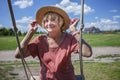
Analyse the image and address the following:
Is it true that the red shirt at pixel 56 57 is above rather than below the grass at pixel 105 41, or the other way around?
above

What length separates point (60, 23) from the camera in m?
3.06

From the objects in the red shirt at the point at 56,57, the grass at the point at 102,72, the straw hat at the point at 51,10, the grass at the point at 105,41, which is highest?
the straw hat at the point at 51,10

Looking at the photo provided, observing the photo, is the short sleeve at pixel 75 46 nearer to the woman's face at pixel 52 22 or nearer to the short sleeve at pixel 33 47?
the woman's face at pixel 52 22

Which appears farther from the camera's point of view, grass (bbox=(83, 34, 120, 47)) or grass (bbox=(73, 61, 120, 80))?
grass (bbox=(83, 34, 120, 47))

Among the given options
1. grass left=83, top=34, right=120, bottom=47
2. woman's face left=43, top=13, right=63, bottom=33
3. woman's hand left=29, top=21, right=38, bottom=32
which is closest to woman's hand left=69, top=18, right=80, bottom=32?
woman's face left=43, top=13, right=63, bottom=33

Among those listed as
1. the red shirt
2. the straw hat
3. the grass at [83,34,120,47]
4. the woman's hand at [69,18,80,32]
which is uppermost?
the straw hat

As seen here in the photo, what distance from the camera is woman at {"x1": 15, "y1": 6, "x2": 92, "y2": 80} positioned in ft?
9.78

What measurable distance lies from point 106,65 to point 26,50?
7.83 m

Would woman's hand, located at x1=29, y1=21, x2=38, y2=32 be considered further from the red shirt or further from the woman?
the red shirt

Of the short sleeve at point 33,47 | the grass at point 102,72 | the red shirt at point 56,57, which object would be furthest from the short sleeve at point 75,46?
the grass at point 102,72

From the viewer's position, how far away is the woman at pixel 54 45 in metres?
2.98

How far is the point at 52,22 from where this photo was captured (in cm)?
296

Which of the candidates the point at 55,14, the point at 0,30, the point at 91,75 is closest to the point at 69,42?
the point at 55,14

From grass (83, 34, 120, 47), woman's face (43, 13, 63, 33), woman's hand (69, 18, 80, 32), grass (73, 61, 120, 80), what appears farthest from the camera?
grass (83, 34, 120, 47)
